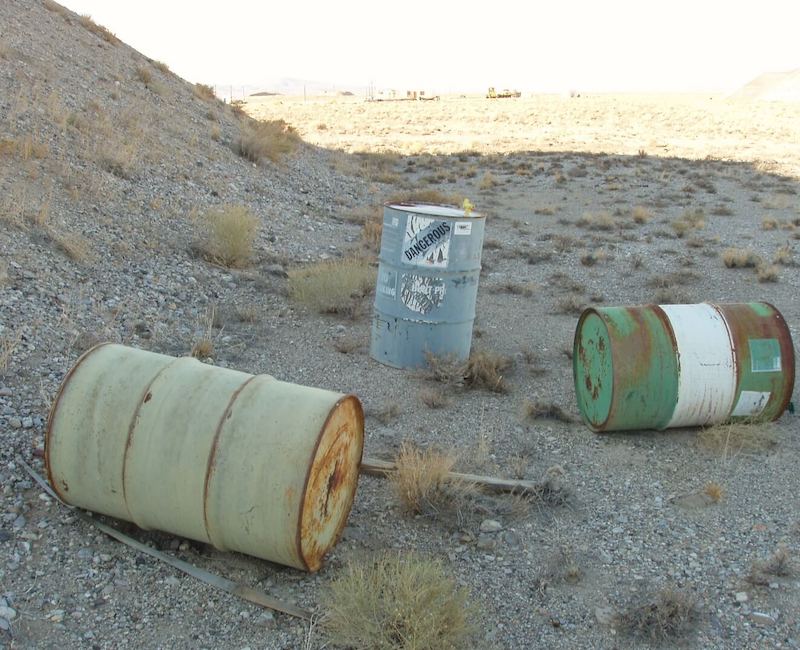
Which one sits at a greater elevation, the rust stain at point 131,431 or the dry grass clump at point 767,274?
the dry grass clump at point 767,274

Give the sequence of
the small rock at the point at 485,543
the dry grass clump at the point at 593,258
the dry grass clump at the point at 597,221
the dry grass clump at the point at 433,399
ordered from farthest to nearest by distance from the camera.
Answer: the dry grass clump at the point at 597,221 → the dry grass clump at the point at 593,258 → the dry grass clump at the point at 433,399 → the small rock at the point at 485,543

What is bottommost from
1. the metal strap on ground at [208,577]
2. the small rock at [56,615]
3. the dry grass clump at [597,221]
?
the small rock at [56,615]

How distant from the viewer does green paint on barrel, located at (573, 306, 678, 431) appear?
480 centimetres

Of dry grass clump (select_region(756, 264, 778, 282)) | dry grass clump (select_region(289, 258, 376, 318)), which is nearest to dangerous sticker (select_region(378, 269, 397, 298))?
dry grass clump (select_region(289, 258, 376, 318))

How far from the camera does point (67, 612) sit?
10.4 feet

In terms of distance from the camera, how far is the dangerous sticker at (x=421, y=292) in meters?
5.96

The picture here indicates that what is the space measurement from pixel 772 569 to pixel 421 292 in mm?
3195

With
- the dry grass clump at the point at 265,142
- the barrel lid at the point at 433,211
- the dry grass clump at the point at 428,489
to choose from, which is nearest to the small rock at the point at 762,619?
the dry grass clump at the point at 428,489

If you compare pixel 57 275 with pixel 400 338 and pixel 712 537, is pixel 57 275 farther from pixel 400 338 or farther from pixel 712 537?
pixel 712 537

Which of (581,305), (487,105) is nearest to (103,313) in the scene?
(581,305)

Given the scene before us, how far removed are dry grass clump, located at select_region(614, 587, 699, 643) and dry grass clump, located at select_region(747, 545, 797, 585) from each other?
0.41 m

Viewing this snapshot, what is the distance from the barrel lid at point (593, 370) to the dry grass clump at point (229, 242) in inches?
179

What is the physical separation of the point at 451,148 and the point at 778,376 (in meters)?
22.7

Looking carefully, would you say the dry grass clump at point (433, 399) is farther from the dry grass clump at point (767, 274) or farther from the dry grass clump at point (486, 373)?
the dry grass clump at point (767, 274)
